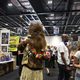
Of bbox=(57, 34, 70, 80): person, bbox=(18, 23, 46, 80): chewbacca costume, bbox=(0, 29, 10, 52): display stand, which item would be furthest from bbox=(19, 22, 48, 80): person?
bbox=(0, 29, 10, 52): display stand

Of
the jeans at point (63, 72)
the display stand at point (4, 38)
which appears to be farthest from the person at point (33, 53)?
the display stand at point (4, 38)

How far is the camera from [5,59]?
7.62 m

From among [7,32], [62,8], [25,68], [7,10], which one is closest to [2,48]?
[7,32]

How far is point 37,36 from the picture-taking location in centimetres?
223

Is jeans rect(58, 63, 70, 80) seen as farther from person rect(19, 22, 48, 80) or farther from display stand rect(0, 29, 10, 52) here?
display stand rect(0, 29, 10, 52)

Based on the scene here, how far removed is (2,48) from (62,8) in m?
3.50

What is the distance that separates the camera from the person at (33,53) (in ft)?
7.16

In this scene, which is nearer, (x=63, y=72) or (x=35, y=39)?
(x=35, y=39)

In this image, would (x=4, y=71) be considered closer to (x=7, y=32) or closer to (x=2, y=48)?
(x=2, y=48)

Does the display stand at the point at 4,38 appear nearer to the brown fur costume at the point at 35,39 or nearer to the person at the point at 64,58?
the person at the point at 64,58

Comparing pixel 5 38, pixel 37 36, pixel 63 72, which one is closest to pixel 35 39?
pixel 37 36

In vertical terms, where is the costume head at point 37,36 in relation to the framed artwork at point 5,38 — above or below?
below

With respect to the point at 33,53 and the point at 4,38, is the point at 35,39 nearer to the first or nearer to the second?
the point at 33,53

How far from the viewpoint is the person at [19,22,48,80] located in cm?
218
